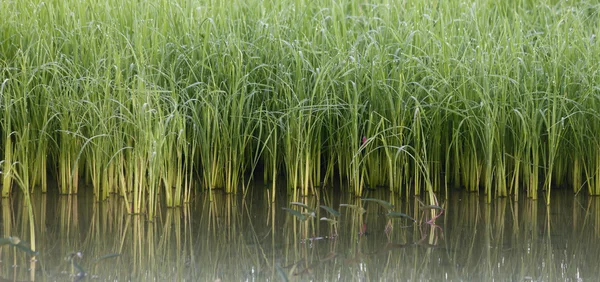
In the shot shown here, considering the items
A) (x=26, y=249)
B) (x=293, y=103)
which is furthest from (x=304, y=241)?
(x=26, y=249)

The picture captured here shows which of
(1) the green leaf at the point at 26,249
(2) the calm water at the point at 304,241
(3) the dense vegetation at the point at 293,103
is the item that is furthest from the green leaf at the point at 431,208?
(1) the green leaf at the point at 26,249

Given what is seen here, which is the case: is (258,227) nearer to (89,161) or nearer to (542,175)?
(89,161)

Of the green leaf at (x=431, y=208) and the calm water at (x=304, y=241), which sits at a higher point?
the green leaf at (x=431, y=208)

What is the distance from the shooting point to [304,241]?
358cm

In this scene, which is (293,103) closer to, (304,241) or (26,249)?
(304,241)

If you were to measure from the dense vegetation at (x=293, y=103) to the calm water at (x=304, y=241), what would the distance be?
165mm

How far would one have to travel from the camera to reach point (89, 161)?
424 centimetres

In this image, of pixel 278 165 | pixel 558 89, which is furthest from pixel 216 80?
pixel 558 89

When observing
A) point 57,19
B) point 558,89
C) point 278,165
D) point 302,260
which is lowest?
point 302,260

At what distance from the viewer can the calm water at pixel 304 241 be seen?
315 cm

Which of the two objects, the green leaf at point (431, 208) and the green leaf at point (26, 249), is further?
the green leaf at point (431, 208)

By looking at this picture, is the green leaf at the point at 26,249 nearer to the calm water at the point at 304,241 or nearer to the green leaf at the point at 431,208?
the calm water at the point at 304,241

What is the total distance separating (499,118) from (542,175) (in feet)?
2.42

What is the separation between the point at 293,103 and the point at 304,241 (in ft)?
3.36
